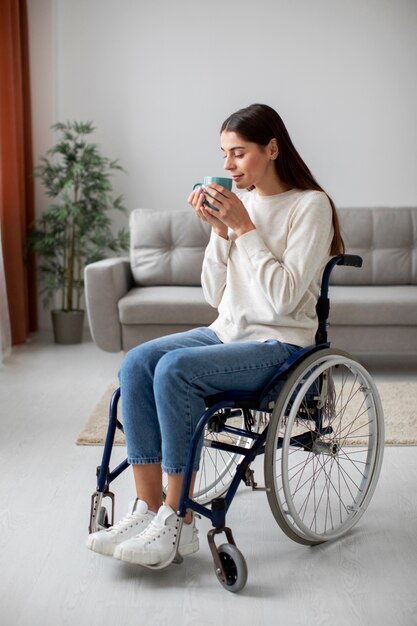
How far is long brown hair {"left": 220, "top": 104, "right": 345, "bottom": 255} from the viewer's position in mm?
2043

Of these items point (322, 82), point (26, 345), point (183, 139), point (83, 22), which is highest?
point (83, 22)

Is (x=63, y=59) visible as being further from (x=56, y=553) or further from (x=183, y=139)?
(x=56, y=553)

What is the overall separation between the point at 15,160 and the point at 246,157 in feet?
9.58

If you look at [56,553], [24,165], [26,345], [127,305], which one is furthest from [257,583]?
[24,165]

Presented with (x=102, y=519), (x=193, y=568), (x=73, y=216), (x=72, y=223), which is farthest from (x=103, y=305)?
(x=193, y=568)

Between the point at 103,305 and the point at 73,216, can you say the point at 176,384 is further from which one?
the point at 73,216

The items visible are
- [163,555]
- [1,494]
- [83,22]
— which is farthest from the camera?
[83,22]

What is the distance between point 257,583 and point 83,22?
13.6 ft

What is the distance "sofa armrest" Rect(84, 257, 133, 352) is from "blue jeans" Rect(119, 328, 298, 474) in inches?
76.6

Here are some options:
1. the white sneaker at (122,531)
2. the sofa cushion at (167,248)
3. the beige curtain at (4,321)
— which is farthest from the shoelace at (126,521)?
the beige curtain at (4,321)

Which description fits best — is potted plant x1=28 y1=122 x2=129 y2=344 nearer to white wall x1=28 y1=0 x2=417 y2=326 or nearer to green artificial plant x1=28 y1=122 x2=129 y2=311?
green artificial plant x1=28 y1=122 x2=129 y2=311

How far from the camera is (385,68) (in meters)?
5.18

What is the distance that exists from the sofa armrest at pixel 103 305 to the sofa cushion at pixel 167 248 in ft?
1.33

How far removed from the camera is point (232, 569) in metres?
1.82
